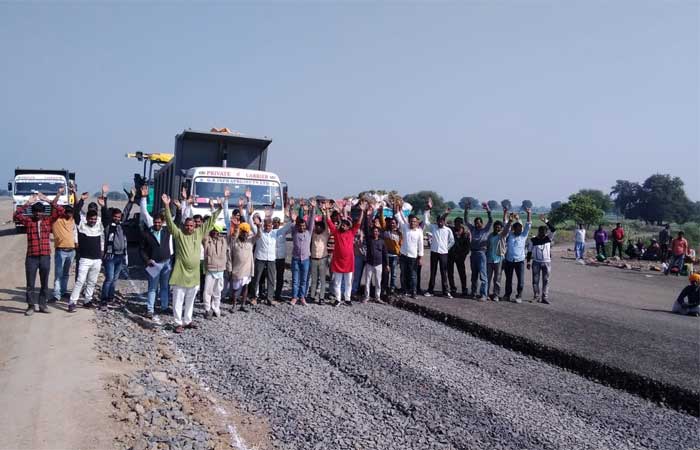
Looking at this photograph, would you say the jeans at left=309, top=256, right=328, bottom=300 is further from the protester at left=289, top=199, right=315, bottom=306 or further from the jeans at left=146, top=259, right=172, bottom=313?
the jeans at left=146, top=259, right=172, bottom=313

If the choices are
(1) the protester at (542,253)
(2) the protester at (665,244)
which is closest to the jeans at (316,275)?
(1) the protester at (542,253)

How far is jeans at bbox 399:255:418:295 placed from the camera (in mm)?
11721

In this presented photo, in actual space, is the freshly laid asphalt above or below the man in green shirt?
below

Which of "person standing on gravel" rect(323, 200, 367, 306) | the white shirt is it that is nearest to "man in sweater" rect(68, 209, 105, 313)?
"person standing on gravel" rect(323, 200, 367, 306)

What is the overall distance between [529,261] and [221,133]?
28.5 ft

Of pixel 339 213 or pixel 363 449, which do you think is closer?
pixel 363 449

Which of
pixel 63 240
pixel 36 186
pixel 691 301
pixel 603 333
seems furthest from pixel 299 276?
pixel 36 186

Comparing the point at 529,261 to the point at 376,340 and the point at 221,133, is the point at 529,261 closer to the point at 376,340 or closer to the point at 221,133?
the point at 376,340

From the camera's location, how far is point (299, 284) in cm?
1086

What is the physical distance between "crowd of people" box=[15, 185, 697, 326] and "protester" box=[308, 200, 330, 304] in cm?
2

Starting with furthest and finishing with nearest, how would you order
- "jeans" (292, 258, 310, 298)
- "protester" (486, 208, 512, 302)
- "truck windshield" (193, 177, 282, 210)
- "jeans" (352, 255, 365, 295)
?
"truck windshield" (193, 177, 282, 210) → "protester" (486, 208, 512, 302) → "jeans" (352, 255, 365, 295) → "jeans" (292, 258, 310, 298)

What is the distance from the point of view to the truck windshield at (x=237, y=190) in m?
12.7

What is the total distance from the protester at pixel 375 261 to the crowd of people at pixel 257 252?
0.02m

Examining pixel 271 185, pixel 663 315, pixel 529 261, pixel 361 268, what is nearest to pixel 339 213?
pixel 361 268
